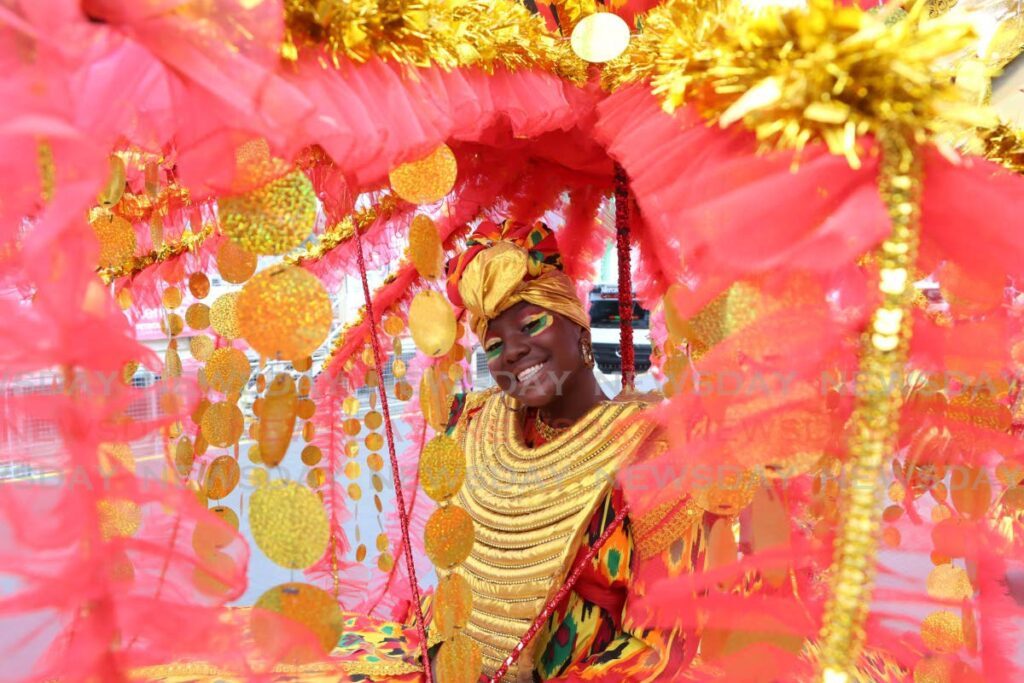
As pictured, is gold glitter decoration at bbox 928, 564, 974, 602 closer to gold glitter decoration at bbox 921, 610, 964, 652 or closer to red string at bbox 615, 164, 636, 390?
gold glitter decoration at bbox 921, 610, 964, 652

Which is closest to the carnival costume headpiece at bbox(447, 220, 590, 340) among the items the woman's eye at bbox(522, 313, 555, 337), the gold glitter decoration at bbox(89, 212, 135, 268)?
the woman's eye at bbox(522, 313, 555, 337)

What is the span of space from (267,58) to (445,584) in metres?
0.80

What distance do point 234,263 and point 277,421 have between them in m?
0.35

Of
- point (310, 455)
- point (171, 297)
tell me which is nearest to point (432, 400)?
point (310, 455)

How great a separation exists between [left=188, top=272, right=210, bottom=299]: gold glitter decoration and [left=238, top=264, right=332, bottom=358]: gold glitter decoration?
31.7 inches

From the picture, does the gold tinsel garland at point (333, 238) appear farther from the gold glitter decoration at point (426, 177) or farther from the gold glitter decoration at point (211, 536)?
the gold glitter decoration at point (211, 536)

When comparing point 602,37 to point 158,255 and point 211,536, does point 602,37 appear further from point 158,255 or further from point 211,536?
point 158,255

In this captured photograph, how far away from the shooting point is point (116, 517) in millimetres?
634

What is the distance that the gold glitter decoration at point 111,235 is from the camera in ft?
3.90

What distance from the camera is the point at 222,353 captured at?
4.36 feet

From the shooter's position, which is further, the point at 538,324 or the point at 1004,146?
the point at 538,324

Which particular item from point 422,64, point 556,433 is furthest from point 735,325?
point 556,433

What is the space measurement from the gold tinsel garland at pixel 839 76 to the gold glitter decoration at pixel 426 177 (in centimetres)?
35

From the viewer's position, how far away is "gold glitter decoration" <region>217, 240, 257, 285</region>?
111 centimetres
